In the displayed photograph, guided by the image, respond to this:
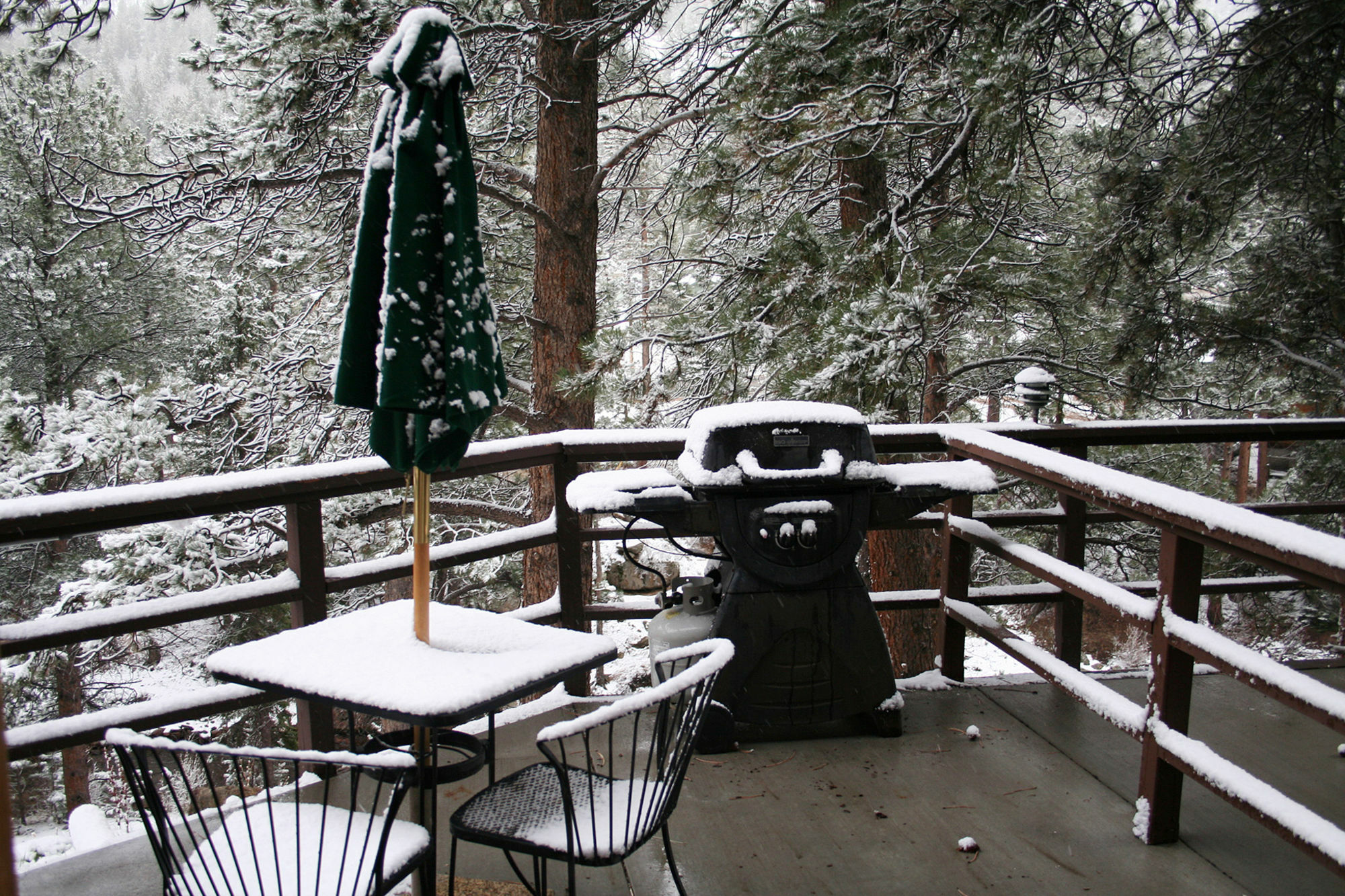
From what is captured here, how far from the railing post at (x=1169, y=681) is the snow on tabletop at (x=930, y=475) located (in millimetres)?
611

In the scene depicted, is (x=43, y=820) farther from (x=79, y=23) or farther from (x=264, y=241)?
(x=79, y=23)

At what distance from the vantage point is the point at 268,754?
154 cm

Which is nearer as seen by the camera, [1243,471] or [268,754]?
[268,754]

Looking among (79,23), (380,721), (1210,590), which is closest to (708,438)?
(1210,590)

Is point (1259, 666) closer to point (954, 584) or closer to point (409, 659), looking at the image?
point (954, 584)

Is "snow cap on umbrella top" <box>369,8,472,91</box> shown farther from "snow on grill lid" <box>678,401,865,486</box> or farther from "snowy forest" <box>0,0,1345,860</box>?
"snowy forest" <box>0,0,1345,860</box>

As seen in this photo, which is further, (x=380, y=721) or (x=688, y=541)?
(x=688, y=541)

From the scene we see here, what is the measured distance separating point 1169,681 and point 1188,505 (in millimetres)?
520

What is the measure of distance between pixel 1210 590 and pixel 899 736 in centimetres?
156

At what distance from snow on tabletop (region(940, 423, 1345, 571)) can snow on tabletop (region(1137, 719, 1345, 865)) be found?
596 mm

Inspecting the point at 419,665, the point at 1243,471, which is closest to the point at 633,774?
the point at 419,665

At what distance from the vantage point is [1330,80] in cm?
400

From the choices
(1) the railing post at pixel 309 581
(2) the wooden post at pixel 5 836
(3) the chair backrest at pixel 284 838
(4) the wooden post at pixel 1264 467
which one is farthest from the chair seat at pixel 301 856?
(4) the wooden post at pixel 1264 467

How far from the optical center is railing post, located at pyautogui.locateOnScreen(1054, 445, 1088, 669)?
3539 millimetres
